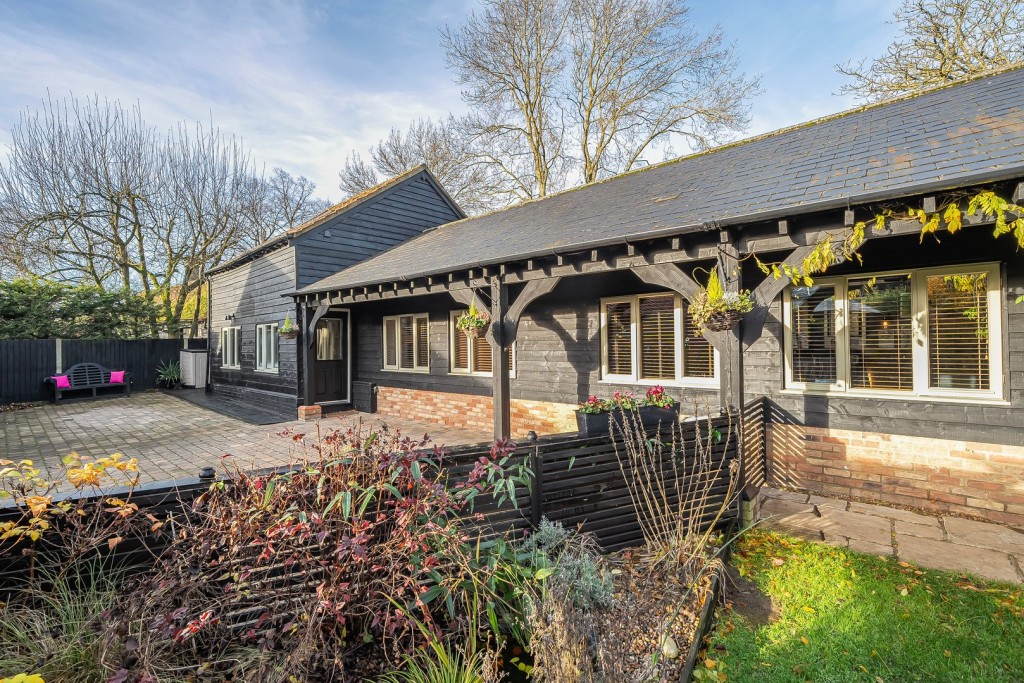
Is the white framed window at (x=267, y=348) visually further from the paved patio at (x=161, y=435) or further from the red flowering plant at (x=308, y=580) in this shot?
the red flowering plant at (x=308, y=580)

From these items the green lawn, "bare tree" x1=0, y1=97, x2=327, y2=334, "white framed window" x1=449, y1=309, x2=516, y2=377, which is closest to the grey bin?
"white framed window" x1=449, y1=309, x2=516, y2=377

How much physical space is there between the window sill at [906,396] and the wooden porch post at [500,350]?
3.44 meters

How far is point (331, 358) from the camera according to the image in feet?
38.2

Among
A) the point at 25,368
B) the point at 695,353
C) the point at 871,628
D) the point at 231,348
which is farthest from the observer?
the point at 231,348

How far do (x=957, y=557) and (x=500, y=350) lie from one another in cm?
491

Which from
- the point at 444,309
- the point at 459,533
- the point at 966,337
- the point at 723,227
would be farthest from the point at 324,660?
the point at 444,309

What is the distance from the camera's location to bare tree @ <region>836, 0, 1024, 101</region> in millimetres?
9953

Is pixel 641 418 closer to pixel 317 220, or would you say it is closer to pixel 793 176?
pixel 793 176

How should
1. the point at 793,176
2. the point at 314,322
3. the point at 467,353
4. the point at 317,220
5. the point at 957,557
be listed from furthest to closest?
1. the point at 317,220
2. the point at 314,322
3. the point at 467,353
4. the point at 793,176
5. the point at 957,557

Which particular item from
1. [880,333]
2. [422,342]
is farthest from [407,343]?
[880,333]

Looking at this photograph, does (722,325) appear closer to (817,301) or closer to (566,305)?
(817,301)

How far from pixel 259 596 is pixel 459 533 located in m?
1.06

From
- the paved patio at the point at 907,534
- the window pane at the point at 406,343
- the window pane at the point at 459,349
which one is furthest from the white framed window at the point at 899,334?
the window pane at the point at 406,343

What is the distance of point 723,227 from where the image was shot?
4480 mm
